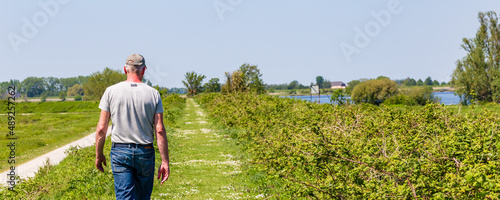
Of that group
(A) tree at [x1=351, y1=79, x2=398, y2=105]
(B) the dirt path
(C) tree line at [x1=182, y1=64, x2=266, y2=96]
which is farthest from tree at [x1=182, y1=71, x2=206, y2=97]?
(B) the dirt path

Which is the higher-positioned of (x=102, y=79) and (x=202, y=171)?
(x=102, y=79)

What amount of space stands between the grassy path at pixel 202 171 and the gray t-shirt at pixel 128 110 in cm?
332

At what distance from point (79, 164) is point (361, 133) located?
23.1 feet

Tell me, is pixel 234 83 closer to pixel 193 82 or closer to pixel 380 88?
pixel 380 88

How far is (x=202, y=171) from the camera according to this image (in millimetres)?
10094

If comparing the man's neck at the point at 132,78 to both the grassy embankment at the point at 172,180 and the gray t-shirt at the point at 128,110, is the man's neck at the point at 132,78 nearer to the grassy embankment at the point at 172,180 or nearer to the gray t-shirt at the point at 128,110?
the gray t-shirt at the point at 128,110

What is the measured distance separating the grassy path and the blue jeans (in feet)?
10.0

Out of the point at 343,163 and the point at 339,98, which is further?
the point at 339,98

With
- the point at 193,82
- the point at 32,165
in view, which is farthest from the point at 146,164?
the point at 193,82

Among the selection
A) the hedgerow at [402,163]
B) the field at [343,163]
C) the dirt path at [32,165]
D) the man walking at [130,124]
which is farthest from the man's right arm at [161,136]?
the dirt path at [32,165]

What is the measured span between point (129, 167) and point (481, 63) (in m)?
61.2

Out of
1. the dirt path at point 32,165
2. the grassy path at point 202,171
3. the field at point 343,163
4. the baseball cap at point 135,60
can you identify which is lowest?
the dirt path at point 32,165

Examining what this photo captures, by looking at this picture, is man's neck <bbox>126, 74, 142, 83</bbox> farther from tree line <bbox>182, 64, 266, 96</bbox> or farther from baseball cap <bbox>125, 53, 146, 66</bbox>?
tree line <bbox>182, 64, 266, 96</bbox>

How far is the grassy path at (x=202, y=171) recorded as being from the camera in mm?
7823
